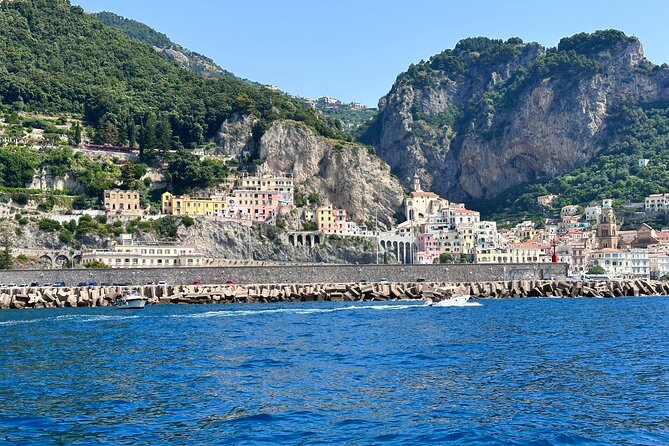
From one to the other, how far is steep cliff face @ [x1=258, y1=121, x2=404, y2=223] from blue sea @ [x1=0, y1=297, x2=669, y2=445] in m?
81.5

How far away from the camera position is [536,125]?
174375 mm

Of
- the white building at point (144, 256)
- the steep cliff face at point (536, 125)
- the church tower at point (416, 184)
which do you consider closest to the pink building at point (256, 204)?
the white building at point (144, 256)

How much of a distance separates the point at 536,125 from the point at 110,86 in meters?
75.8

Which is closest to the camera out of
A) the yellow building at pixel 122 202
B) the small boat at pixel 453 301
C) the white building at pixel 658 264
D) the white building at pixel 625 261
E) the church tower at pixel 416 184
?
the small boat at pixel 453 301

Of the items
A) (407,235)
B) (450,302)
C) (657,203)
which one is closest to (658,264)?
(657,203)

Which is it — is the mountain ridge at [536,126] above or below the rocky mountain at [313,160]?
above

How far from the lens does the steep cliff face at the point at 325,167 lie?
125500 mm

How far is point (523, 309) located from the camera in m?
56.4

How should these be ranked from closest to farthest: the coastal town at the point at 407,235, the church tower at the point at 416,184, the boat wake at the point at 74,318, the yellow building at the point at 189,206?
the boat wake at the point at 74,318, the coastal town at the point at 407,235, the yellow building at the point at 189,206, the church tower at the point at 416,184

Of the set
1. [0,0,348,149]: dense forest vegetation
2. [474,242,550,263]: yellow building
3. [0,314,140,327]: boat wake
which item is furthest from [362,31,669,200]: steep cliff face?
[0,314,140,327]: boat wake

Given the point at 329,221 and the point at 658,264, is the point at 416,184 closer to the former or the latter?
the point at 329,221

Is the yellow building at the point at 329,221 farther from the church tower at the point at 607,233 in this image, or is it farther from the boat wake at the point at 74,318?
the boat wake at the point at 74,318

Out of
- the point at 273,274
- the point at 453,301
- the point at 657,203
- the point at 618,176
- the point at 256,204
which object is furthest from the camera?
the point at 618,176

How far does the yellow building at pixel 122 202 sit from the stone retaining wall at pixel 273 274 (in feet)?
87.5
